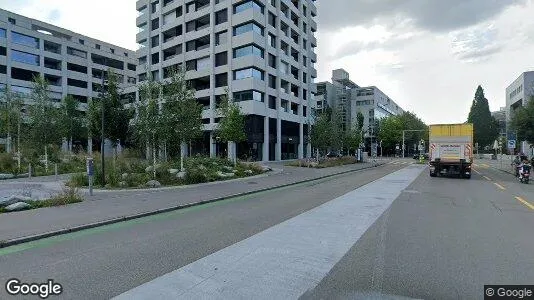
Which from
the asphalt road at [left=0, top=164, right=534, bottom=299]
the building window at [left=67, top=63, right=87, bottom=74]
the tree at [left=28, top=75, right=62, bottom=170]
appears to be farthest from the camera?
the building window at [left=67, top=63, right=87, bottom=74]

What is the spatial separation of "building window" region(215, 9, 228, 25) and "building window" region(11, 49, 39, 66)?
34678 millimetres

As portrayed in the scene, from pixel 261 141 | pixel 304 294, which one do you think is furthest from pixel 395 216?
pixel 261 141

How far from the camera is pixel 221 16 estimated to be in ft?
159

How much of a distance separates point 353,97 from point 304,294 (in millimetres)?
117821

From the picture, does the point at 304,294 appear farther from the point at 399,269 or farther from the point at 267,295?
the point at 399,269

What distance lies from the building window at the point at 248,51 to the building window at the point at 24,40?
38.7 meters

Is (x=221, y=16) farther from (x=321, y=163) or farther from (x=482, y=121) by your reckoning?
(x=482, y=121)

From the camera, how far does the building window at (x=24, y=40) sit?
2291 inches

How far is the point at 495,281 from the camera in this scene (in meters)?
4.77

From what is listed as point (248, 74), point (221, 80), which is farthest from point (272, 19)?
point (221, 80)

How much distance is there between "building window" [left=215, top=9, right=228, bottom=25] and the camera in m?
48.0

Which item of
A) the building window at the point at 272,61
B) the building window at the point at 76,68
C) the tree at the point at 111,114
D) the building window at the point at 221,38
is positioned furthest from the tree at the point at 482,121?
the building window at the point at 76,68

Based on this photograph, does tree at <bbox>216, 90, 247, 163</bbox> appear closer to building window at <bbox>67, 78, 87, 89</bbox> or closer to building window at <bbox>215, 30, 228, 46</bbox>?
building window at <bbox>215, 30, 228, 46</bbox>

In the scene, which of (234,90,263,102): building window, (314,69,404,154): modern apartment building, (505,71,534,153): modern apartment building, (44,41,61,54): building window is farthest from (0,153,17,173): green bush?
(314,69,404,154): modern apartment building
